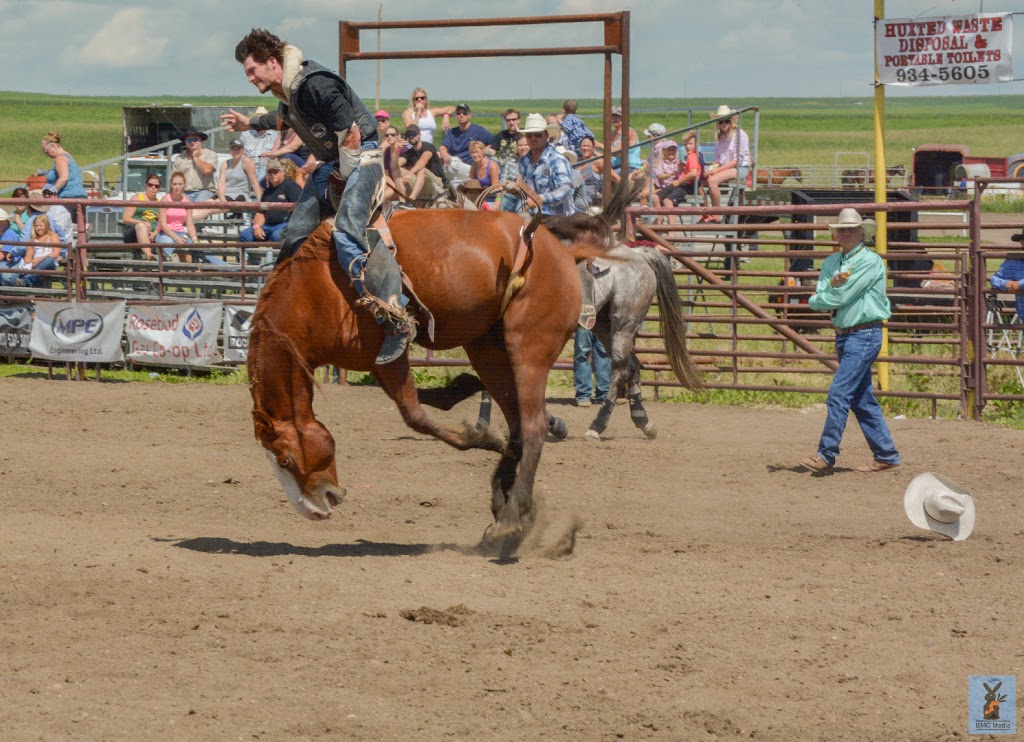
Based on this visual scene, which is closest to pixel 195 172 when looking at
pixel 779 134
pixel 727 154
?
pixel 727 154

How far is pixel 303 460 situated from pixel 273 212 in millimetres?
8264

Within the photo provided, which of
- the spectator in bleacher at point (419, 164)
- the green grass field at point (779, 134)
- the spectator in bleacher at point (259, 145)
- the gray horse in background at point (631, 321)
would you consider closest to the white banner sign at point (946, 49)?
the gray horse in background at point (631, 321)

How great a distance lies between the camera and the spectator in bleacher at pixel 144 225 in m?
14.0

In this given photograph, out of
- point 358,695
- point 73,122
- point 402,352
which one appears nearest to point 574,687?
point 358,695

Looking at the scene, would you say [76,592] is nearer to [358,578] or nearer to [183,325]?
[358,578]

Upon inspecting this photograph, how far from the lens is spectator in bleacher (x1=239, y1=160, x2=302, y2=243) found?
1360 centimetres

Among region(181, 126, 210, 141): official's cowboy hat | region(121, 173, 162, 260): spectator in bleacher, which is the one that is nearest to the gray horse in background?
region(121, 173, 162, 260): spectator in bleacher

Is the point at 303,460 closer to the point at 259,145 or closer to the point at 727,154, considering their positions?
the point at 259,145

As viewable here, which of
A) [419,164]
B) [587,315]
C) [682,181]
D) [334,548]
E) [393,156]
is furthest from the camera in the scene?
[682,181]

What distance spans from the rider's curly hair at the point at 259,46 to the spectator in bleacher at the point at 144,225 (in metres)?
7.47

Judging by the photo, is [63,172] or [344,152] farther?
[63,172]

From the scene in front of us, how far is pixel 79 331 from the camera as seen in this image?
1322cm

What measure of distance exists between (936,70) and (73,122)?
8626cm

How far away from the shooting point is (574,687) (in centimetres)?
436
